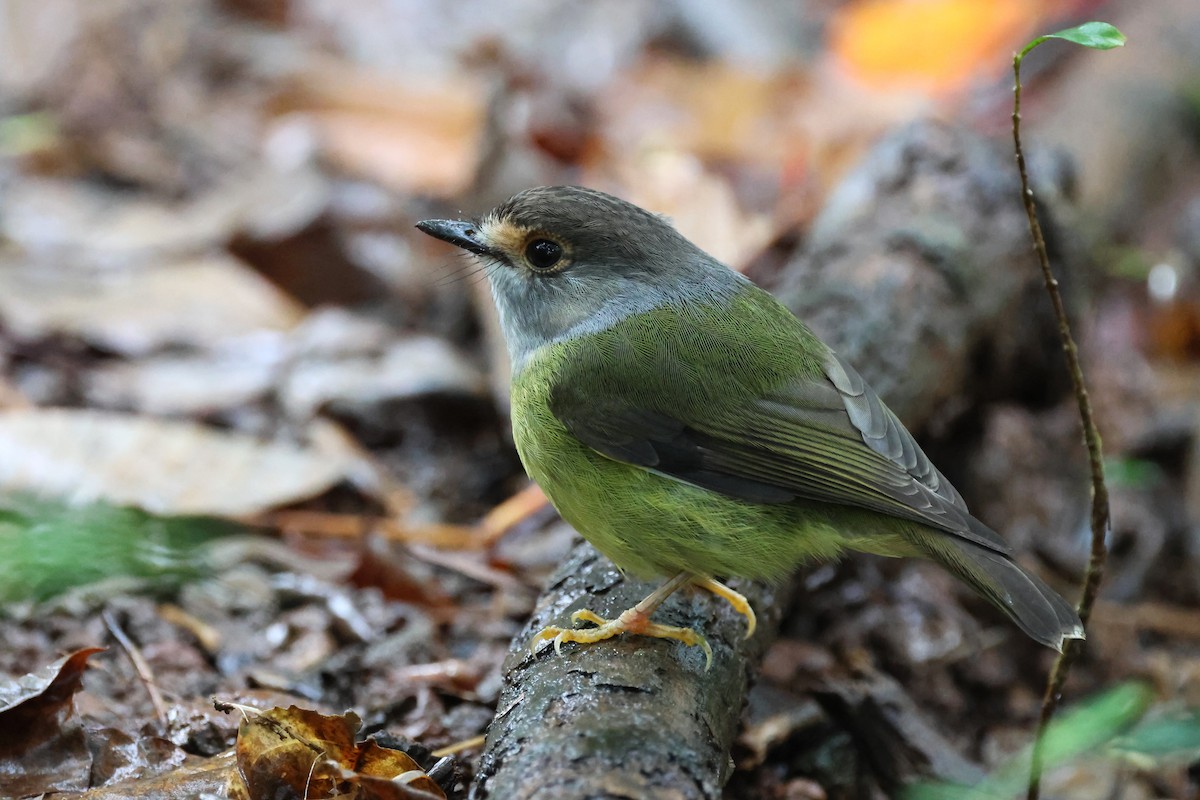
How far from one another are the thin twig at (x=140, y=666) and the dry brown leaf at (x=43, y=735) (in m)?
0.30

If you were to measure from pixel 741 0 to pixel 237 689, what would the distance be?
787 centimetres

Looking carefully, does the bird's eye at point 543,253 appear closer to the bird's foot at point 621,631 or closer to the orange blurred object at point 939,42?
the bird's foot at point 621,631

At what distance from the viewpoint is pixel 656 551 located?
3.15 meters

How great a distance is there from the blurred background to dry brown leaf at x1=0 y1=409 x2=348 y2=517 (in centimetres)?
2

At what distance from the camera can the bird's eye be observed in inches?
146

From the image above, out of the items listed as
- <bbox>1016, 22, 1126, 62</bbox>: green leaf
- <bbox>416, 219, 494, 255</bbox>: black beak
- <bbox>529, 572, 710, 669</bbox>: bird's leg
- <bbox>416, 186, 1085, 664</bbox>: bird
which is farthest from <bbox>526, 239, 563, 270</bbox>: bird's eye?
<bbox>1016, 22, 1126, 62</bbox>: green leaf

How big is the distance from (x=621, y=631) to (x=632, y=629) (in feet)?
0.09

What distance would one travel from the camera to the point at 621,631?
3018 mm

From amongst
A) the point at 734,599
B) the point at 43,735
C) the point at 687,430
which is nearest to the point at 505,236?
the point at 687,430

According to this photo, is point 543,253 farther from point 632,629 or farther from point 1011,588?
point 1011,588

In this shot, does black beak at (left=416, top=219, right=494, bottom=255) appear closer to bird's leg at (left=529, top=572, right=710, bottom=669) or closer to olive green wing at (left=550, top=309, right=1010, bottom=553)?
olive green wing at (left=550, top=309, right=1010, bottom=553)

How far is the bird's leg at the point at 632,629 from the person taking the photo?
2.94 metres

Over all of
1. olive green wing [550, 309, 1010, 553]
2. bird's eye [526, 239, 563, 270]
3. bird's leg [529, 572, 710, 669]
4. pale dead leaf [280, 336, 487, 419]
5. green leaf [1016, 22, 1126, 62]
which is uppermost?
green leaf [1016, 22, 1126, 62]

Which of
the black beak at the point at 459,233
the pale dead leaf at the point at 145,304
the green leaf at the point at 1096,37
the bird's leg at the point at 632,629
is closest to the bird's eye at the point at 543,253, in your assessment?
the black beak at the point at 459,233
